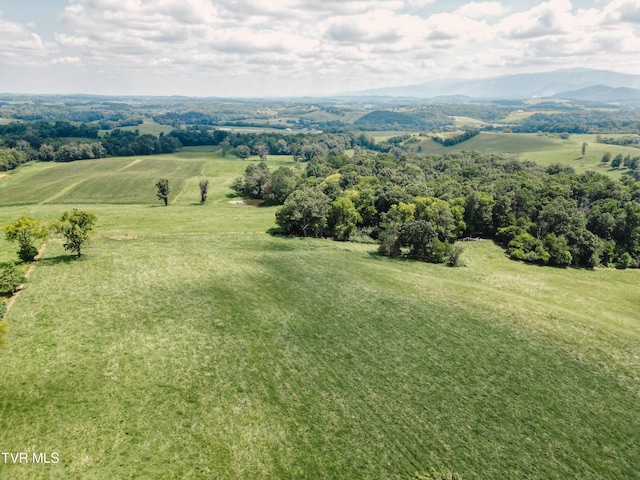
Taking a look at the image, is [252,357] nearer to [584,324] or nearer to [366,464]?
[366,464]

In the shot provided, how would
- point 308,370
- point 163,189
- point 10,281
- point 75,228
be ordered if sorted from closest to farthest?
point 308,370 < point 10,281 < point 75,228 < point 163,189

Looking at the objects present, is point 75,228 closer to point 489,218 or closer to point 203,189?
point 203,189

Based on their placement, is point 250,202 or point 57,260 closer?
point 57,260

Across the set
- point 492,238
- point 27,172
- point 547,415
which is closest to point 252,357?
point 547,415

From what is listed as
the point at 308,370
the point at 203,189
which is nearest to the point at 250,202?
Answer: the point at 203,189

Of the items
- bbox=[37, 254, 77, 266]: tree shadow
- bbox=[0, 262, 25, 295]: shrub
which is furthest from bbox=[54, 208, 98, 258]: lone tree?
bbox=[0, 262, 25, 295]: shrub

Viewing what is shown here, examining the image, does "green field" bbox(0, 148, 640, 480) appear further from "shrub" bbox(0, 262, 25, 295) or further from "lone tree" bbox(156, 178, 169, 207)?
"lone tree" bbox(156, 178, 169, 207)
